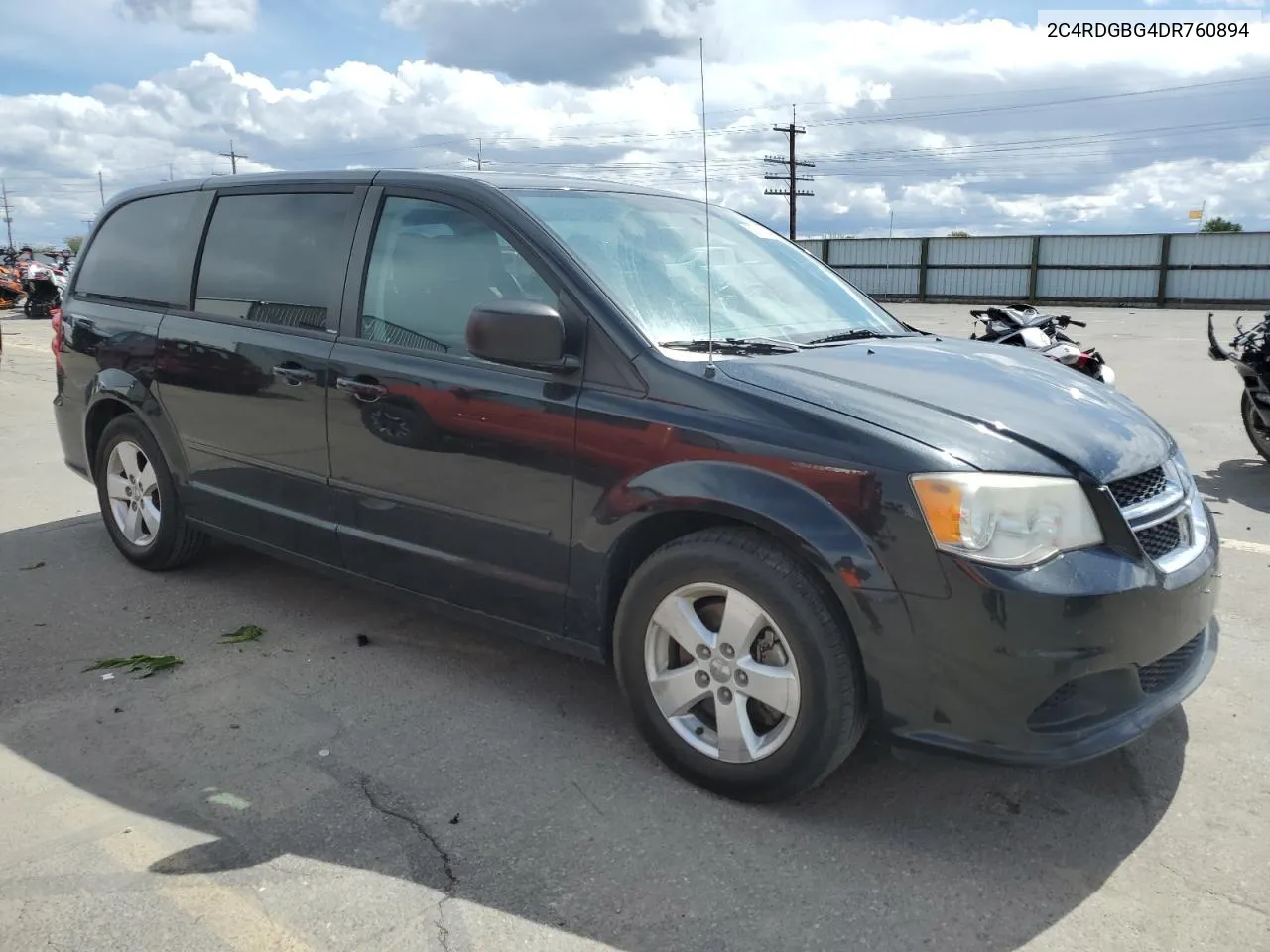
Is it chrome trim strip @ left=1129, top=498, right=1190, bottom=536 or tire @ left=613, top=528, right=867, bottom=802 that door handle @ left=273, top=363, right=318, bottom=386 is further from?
chrome trim strip @ left=1129, top=498, right=1190, bottom=536

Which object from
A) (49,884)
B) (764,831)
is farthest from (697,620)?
(49,884)

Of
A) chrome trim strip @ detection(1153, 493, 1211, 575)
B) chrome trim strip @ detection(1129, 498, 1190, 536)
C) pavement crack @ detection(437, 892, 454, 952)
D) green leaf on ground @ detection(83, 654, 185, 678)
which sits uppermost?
chrome trim strip @ detection(1129, 498, 1190, 536)

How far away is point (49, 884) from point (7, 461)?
6.15 metres

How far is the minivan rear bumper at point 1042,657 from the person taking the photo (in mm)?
2467

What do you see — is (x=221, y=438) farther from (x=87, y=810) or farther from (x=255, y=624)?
(x=87, y=810)

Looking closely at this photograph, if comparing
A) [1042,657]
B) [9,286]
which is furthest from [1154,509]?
[9,286]

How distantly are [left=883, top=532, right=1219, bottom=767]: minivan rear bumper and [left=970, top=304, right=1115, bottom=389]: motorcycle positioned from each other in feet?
14.2

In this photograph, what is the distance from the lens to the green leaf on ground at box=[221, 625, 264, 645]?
13.8 ft

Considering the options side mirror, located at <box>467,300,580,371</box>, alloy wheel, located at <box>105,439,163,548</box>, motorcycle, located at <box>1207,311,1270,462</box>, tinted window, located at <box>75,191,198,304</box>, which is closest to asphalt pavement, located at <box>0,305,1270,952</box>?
alloy wheel, located at <box>105,439,163,548</box>

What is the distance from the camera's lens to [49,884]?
103 inches

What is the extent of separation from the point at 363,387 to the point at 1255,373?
605 cm

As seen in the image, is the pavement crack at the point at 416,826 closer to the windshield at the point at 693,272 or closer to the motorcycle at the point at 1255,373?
the windshield at the point at 693,272

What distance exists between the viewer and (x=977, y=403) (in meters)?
2.90

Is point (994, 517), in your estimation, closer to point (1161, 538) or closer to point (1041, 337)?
point (1161, 538)
